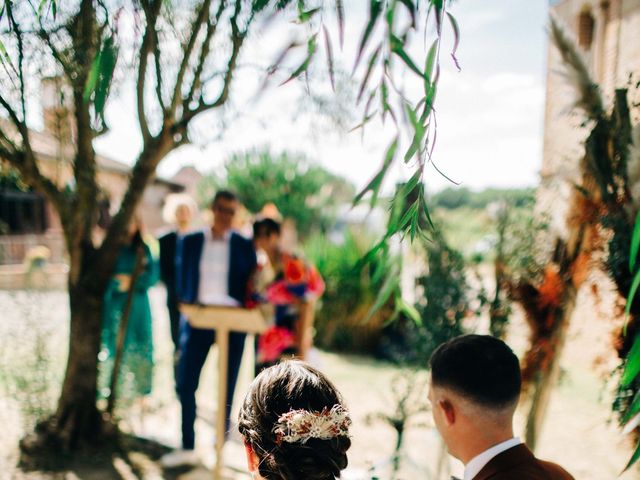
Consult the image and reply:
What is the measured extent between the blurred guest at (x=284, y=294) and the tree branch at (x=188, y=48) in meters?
1.19

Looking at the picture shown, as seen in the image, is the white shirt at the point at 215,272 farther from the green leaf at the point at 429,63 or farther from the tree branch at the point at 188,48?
the green leaf at the point at 429,63

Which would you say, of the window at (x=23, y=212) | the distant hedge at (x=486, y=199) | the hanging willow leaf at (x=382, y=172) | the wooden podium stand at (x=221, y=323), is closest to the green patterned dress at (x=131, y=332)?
the wooden podium stand at (x=221, y=323)

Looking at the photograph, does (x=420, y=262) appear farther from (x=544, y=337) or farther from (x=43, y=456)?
(x=43, y=456)

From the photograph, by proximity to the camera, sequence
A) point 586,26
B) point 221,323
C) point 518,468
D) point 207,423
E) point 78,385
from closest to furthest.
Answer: point 518,468 → point 221,323 → point 78,385 → point 207,423 → point 586,26

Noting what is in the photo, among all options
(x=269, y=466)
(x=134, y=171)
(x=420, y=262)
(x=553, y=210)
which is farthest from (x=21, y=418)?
(x=553, y=210)

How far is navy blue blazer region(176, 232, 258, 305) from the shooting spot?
4.14 meters

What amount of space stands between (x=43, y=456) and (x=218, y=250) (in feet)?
6.29

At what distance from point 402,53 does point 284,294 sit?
3076 millimetres

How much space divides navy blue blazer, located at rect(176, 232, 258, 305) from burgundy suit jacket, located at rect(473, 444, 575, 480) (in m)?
2.83

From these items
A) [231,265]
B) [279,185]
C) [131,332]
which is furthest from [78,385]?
[279,185]

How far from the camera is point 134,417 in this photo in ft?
15.1

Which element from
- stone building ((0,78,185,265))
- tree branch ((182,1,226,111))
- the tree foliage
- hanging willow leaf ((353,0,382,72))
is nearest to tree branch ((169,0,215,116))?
tree branch ((182,1,226,111))

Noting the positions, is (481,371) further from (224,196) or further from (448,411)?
(224,196)

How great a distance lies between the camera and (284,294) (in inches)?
160
